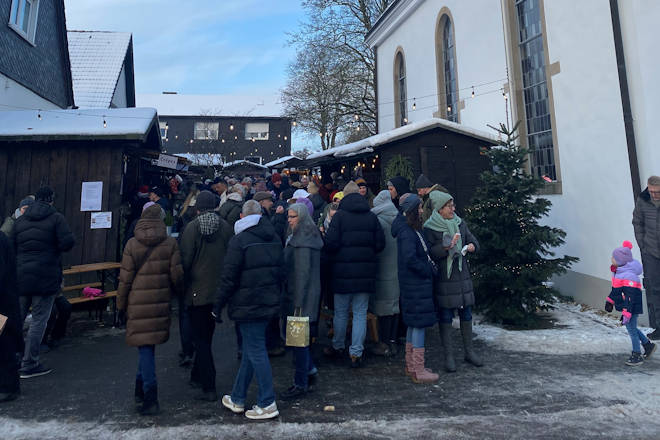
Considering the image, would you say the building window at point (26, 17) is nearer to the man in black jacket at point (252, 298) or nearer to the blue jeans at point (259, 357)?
the man in black jacket at point (252, 298)

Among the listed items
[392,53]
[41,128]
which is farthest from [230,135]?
[41,128]

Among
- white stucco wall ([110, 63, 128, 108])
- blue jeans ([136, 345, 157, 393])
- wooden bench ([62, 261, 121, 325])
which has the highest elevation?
white stucco wall ([110, 63, 128, 108])

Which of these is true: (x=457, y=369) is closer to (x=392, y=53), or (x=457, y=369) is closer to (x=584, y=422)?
(x=584, y=422)

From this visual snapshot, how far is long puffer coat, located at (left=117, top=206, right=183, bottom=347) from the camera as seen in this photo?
11.5ft

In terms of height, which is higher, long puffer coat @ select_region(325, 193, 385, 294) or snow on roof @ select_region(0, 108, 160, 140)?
snow on roof @ select_region(0, 108, 160, 140)

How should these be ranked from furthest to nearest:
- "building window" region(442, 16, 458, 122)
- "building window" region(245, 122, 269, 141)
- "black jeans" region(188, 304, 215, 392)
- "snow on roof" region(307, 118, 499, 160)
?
"building window" region(245, 122, 269, 141) < "building window" region(442, 16, 458, 122) < "snow on roof" region(307, 118, 499, 160) < "black jeans" region(188, 304, 215, 392)

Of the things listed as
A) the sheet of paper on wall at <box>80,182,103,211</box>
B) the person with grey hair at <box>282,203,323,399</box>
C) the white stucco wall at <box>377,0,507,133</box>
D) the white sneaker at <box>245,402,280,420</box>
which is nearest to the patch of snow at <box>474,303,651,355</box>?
the person with grey hair at <box>282,203,323,399</box>

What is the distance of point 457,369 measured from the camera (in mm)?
4551

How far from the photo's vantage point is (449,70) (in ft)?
46.0

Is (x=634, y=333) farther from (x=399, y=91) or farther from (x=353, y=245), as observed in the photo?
(x=399, y=91)

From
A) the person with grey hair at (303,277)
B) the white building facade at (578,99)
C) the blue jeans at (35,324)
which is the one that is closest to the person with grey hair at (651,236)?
the white building facade at (578,99)

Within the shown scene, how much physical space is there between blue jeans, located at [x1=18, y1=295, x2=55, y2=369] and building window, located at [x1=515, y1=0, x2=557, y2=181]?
9475 mm

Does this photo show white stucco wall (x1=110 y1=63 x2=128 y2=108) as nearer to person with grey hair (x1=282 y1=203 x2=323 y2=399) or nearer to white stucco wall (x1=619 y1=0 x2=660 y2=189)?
person with grey hair (x1=282 y1=203 x2=323 y2=399)

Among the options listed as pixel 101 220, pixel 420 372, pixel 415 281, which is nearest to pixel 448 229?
pixel 415 281
